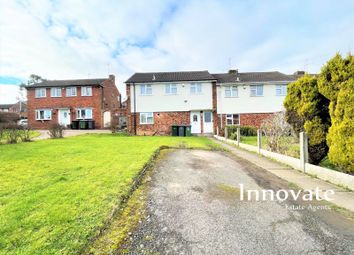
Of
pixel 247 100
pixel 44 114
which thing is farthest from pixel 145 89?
pixel 44 114

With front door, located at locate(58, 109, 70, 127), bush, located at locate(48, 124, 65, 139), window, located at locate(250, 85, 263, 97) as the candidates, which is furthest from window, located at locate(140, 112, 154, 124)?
front door, located at locate(58, 109, 70, 127)

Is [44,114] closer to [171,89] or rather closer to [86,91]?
[86,91]

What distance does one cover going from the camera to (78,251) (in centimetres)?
258

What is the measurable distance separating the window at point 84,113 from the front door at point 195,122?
16.8 metres

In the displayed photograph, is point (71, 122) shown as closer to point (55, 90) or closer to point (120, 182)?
point (55, 90)

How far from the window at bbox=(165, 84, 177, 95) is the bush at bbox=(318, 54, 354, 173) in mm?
19030

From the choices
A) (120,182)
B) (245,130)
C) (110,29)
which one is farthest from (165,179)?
(245,130)

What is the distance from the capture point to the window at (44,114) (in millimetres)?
33094

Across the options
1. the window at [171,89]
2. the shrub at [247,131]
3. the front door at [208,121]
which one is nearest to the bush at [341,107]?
the shrub at [247,131]

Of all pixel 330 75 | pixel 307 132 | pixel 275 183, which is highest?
pixel 330 75

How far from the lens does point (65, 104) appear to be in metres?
32.9

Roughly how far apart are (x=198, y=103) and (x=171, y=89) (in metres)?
3.33

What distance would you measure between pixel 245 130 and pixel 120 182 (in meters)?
18.2

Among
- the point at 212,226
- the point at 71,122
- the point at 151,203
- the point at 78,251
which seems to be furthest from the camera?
the point at 71,122
